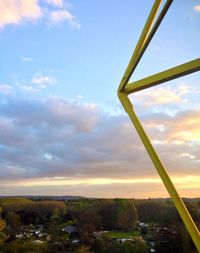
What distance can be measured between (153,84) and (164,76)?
101 millimetres

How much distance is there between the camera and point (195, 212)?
3812 centimetres

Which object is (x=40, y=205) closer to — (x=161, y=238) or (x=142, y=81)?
(x=161, y=238)

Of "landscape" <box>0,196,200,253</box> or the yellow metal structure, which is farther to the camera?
"landscape" <box>0,196,200,253</box>

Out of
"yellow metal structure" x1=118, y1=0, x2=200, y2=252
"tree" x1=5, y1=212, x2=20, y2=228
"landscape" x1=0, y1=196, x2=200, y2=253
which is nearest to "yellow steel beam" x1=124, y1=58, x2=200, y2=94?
"yellow metal structure" x1=118, y1=0, x2=200, y2=252

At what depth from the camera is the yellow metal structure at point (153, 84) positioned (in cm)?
172

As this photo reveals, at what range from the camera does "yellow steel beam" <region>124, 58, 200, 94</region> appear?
65.7 inches

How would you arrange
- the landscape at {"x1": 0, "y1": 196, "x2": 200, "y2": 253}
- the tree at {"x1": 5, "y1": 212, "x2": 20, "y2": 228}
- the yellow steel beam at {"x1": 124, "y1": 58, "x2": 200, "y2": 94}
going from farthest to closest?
the tree at {"x1": 5, "y1": 212, "x2": 20, "y2": 228} → the landscape at {"x1": 0, "y1": 196, "x2": 200, "y2": 253} → the yellow steel beam at {"x1": 124, "y1": 58, "x2": 200, "y2": 94}

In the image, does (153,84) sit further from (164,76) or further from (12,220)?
(12,220)

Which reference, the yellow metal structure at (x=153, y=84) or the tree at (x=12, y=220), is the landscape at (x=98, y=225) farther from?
the yellow metal structure at (x=153, y=84)

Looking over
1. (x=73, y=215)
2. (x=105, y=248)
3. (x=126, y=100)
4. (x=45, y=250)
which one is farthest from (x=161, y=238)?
(x=73, y=215)

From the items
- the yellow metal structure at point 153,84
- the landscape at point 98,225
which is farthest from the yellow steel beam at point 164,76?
the landscape at point 98,225

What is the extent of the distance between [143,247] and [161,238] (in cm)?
456

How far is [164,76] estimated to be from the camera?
183cm

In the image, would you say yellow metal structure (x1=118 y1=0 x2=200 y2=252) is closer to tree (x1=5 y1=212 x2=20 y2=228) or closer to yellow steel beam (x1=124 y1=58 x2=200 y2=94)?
yellow steel beam (x1=124 y1=58 x2=200 y2=94)
